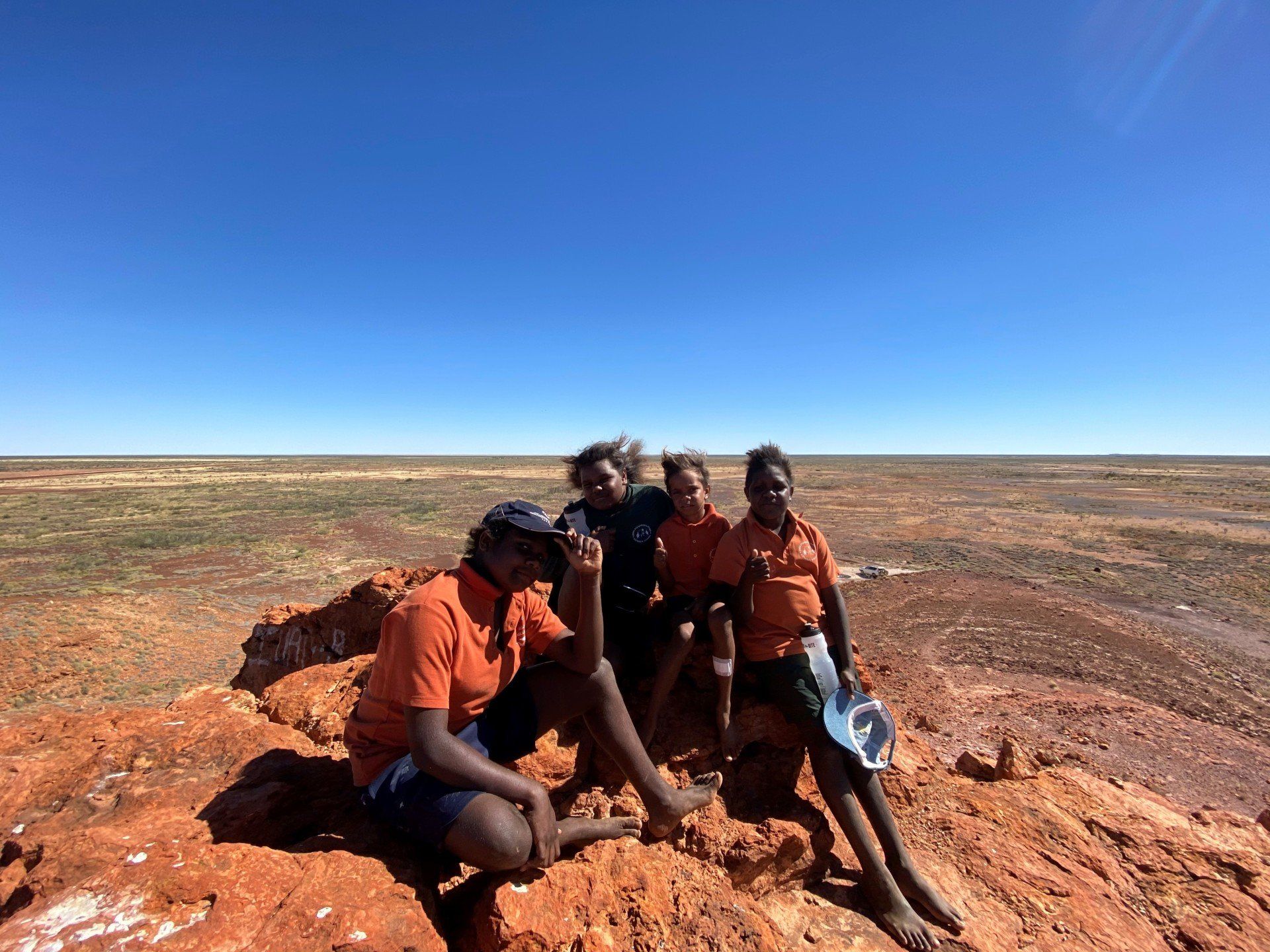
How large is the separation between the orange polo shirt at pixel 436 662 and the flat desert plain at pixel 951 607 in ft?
15.9

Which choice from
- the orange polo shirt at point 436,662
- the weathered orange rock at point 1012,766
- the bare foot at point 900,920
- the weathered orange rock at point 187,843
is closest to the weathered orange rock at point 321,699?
the weathered orange rock at point 187,843

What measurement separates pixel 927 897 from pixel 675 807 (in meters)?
1.30

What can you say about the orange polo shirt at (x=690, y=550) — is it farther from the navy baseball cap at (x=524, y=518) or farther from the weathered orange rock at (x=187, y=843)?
the weathered orange rock at (x=187, y=843)

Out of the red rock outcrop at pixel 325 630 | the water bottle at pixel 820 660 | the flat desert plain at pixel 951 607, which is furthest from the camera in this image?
the flat desert plain at pixel 951 607

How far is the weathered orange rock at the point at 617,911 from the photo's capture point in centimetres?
191

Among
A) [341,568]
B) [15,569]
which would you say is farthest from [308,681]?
[15,569]

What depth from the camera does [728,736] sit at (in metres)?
3.36

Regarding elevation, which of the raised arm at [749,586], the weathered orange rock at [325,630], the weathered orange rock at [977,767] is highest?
the raised arm at [749,586]

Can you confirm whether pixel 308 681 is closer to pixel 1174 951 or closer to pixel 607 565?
pixel 607 565

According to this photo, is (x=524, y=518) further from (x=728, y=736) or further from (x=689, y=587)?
(x=728, y=736)

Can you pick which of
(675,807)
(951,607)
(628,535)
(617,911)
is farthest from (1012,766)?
(951,607)

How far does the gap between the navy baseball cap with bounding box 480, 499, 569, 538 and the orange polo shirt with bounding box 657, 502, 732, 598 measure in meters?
1.47

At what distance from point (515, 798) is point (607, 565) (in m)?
1.78

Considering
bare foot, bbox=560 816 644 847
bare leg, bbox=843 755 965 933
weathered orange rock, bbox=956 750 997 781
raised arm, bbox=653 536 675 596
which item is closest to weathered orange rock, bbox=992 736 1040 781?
weathered orange rock, bbox=956 750 997 781
